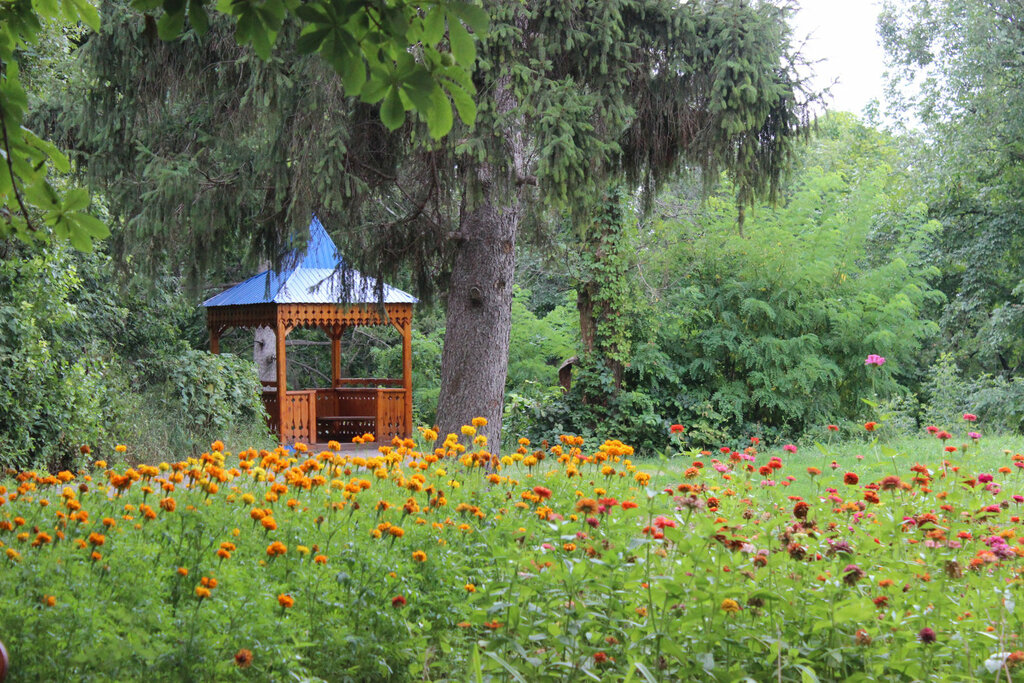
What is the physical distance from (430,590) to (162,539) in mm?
971

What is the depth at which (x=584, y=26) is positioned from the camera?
304 inches

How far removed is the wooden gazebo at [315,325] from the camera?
540 inches

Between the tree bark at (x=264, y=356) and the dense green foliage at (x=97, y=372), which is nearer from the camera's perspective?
the dense green foliage at (x=97, y=372)

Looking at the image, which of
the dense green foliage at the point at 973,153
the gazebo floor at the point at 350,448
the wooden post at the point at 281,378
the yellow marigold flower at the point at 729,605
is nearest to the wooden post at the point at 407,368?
the gazebo floor at the point at 350,448

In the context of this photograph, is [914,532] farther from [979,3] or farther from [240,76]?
[979,3]

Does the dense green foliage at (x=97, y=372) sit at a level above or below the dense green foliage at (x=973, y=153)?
below

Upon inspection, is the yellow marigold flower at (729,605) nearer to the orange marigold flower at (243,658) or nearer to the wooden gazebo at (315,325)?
the orange marigold flower at (243,658)

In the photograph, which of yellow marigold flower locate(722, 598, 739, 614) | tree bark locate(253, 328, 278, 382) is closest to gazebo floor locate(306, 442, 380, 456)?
tree bark locate(253, 328, 278, 382)

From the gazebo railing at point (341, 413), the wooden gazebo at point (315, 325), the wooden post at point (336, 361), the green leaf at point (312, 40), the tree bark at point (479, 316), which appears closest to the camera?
the green leaf at point (312, 40)

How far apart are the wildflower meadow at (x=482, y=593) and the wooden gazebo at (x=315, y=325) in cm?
952

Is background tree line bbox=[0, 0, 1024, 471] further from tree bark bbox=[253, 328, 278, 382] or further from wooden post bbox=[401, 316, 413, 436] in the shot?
tree bark bbox=[253, 328, 278, 382]

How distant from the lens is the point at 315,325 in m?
14.6

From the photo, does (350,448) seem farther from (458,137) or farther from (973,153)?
(973,153)

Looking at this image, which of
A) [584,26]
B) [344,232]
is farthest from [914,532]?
[344,232]
